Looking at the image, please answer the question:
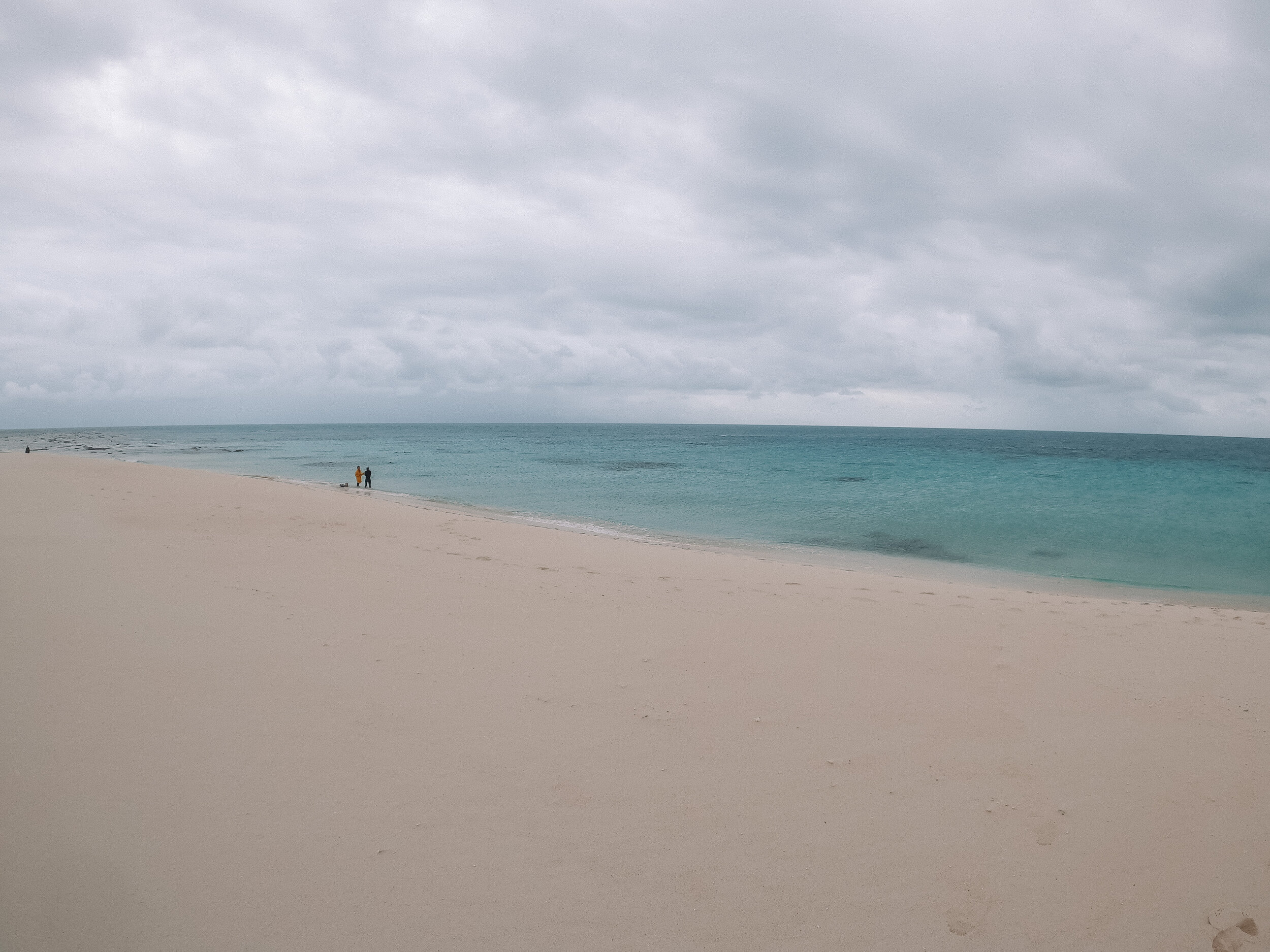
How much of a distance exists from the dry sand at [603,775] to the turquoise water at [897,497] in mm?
11028

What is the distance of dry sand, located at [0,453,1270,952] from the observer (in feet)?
11.0

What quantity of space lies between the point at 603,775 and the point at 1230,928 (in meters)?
3.68

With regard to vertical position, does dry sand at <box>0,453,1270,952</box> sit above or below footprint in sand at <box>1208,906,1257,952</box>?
above

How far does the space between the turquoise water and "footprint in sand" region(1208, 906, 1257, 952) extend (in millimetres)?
14566

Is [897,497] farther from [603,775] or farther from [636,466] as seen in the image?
[603,775]

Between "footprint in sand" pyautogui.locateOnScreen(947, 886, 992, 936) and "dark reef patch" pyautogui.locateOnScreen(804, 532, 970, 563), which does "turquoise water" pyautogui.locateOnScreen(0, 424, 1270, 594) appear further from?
"footprint in sand" pyautogui.locateOnScreen(947, 886, 992, 936)

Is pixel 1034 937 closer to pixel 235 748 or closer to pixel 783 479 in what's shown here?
pixel 235 748

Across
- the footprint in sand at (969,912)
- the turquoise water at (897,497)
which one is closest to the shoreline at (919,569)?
the turquoise water at (897,497)

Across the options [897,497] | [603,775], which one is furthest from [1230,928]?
[897,497]

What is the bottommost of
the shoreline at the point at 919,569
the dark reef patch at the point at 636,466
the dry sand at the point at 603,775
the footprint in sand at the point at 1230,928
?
the shoreline at the point at 919,569

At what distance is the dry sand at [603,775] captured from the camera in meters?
3.34

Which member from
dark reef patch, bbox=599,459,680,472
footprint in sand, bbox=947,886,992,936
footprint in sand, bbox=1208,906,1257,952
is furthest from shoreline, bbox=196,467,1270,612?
dark reef patch, bbox=599,459,680,472

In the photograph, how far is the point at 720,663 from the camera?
22.3ft

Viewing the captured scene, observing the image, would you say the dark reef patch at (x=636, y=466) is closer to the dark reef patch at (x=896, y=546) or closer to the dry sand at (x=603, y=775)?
the dark reef patch at (x=896, y=546)
